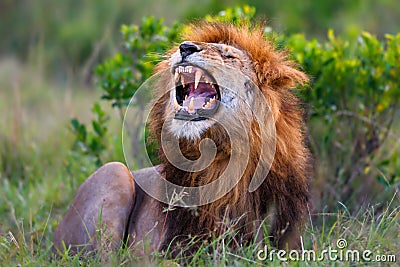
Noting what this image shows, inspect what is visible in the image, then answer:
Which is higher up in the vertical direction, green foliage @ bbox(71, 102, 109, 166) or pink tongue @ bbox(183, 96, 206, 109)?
pink tongue @ bbox(183, 96, 206, 109)

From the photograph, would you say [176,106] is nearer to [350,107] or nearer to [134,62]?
[134,62]

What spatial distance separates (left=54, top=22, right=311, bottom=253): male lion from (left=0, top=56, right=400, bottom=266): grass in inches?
5.8

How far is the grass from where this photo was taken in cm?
388

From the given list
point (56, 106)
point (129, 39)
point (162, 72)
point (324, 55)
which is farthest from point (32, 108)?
point (162, 72)

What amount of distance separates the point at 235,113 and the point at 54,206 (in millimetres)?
2510

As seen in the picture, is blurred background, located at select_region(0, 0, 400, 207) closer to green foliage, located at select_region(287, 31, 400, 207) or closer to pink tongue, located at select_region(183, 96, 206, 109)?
green foliage, located at select_region(287, 31, 400, 207)

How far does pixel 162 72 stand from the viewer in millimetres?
4352

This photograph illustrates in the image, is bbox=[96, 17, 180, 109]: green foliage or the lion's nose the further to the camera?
bbox=[96, 17, 180, 109]: green foliage

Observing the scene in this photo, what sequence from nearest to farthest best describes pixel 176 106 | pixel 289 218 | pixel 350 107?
pixel 176 106 → pixel 289 218 → pixel 350 107

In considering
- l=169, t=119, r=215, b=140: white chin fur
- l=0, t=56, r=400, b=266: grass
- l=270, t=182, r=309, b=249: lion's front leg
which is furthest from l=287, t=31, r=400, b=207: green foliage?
l=169, t=119, r=215, b=140: white chin fur

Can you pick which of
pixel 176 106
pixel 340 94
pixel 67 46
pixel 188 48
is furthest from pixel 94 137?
pixel 67 46

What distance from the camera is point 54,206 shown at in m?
6.00

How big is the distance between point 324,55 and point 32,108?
17.5 ft

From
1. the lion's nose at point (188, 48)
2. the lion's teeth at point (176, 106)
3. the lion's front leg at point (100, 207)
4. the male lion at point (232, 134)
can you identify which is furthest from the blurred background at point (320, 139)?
the lion's nose at point (188, 48)
